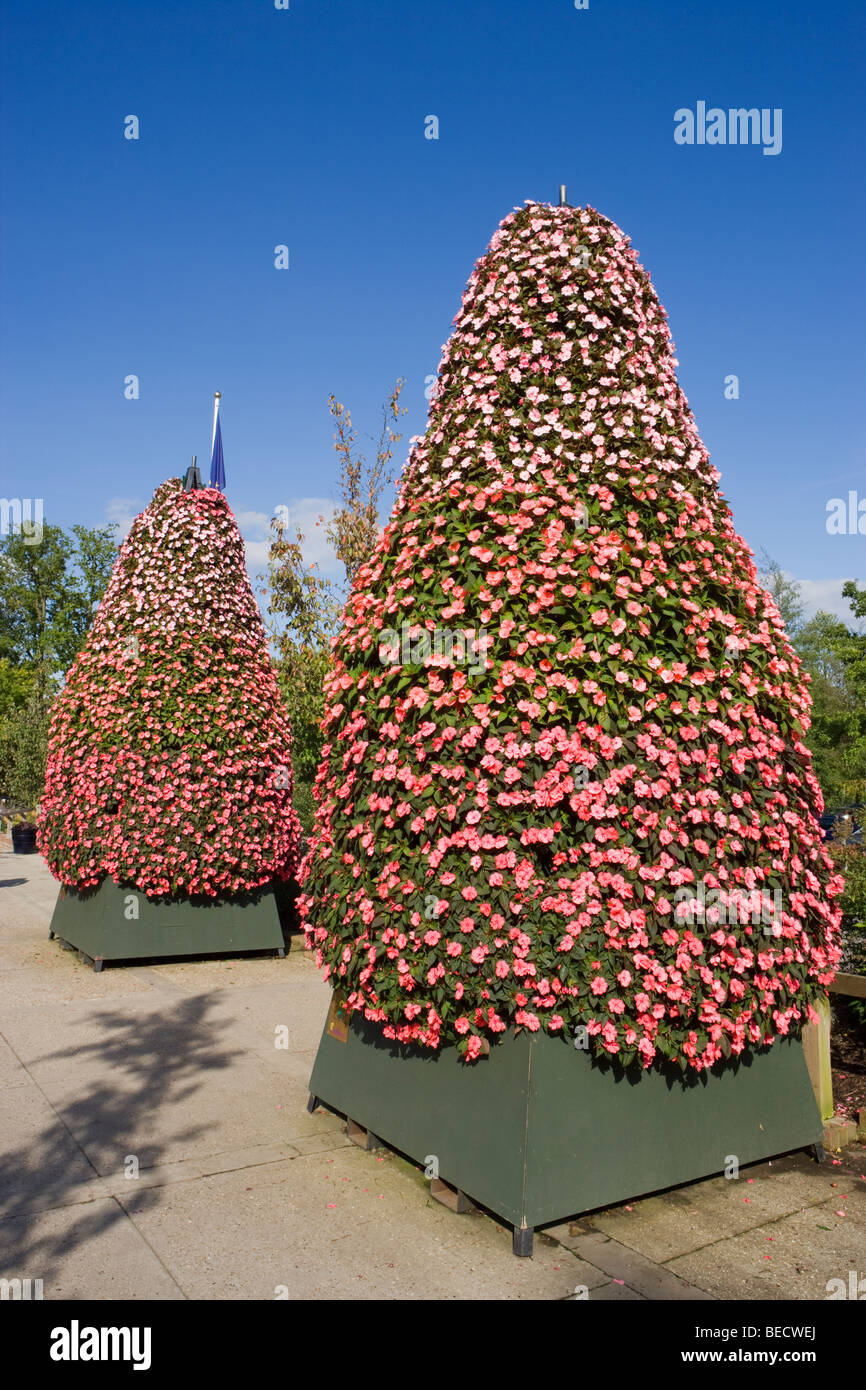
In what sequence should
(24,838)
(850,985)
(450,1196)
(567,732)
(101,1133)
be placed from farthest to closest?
(24,838) → (850,985) → (101,1133) → (450,1196) → (567,732)

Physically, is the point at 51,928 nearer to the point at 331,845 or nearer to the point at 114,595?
the point at 114,595

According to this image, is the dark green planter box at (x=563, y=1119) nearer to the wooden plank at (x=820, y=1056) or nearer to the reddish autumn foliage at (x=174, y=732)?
the wooden plank at (x=820, y=1056)

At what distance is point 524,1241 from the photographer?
3.91 meters

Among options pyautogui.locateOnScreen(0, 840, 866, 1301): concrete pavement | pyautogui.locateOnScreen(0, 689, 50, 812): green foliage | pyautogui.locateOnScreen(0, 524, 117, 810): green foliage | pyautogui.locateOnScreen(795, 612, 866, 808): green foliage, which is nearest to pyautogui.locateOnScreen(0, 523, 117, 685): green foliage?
pyautogui.locateOnScreen(0, 524, 117, 810): green foliage

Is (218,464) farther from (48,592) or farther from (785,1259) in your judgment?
(48,592)

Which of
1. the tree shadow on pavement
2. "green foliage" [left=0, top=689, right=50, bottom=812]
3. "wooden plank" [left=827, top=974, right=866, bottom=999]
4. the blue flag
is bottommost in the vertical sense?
the tree shadow on pavement

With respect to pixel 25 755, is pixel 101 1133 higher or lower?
lower

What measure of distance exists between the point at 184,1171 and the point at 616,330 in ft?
16.5

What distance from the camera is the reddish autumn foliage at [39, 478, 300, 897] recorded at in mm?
9445

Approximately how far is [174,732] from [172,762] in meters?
0.32

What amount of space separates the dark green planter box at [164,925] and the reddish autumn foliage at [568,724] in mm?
4955

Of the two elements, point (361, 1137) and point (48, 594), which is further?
point (48, 594)

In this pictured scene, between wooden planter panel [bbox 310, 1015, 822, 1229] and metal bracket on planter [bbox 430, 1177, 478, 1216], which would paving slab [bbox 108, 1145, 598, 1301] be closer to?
metal bracket on planter [bbox 430, 1177, 478, 1216]

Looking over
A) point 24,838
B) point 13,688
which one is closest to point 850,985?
point 24,838
